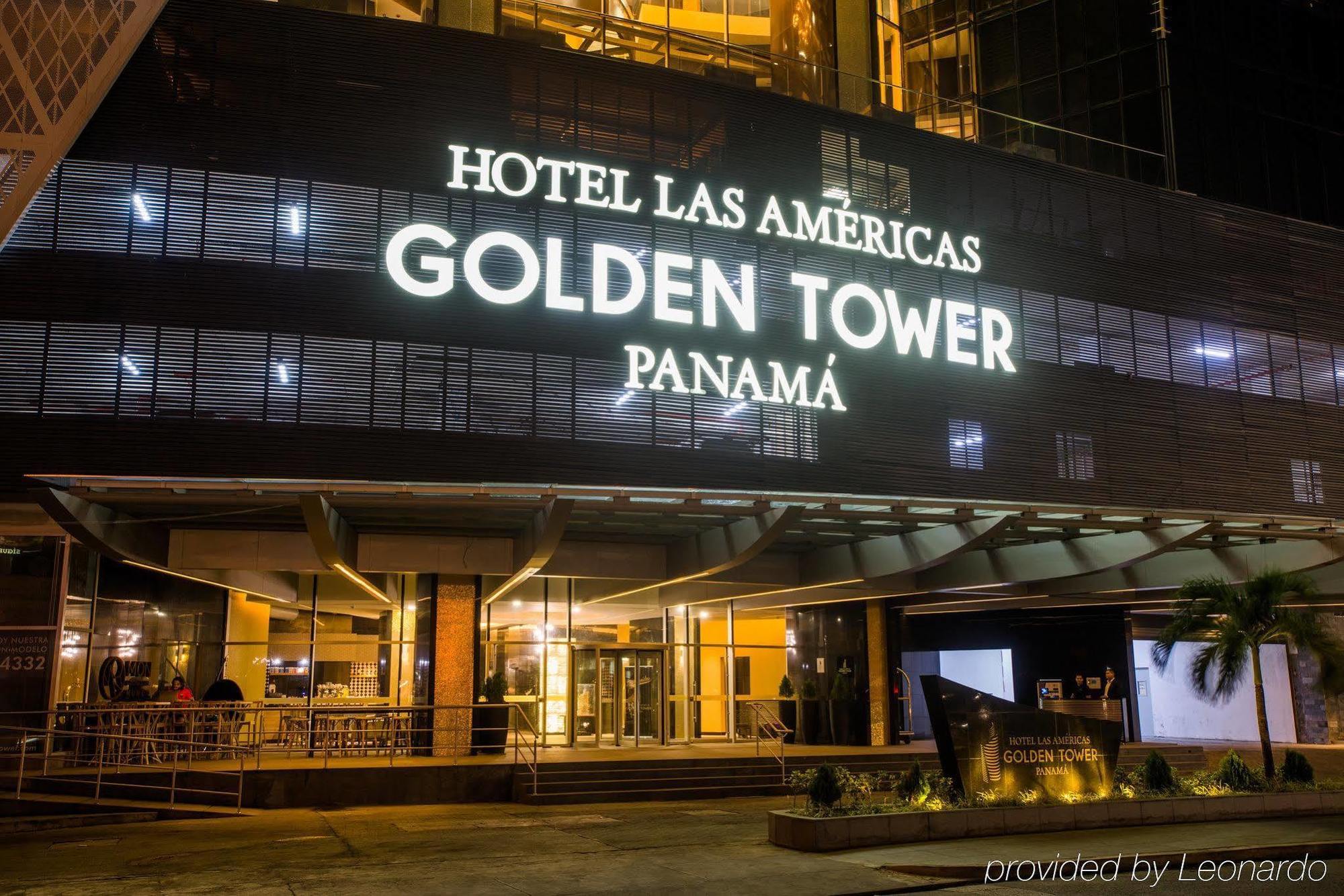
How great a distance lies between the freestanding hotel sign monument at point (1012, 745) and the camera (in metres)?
15.4

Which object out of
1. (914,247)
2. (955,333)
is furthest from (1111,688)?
(914,247)

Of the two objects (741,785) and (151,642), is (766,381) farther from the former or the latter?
(151,642)

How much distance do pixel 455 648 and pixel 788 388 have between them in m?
9.25

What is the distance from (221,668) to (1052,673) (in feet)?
76.5

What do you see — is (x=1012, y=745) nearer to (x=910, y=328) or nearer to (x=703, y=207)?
(x=910, y=328)

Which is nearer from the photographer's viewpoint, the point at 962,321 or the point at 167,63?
the point at 167,63

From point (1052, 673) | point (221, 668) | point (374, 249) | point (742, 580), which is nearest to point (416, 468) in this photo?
point (374, 249)

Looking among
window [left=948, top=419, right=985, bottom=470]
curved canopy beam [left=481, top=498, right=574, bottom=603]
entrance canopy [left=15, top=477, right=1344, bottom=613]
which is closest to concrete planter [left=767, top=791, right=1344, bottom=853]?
entrance canopy [left=15, top=477, right=1344, bottom=613]

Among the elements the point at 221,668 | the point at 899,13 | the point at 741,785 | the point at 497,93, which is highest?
the point at 899,13

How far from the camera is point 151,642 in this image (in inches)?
994

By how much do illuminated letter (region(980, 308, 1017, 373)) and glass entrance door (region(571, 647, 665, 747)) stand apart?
37.8 ft

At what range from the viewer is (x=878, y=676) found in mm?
29984

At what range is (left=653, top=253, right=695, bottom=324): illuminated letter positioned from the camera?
20.9 m

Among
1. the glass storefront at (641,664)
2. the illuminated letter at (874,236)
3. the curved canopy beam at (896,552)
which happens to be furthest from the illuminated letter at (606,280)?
the glass storefront at (641,664)
